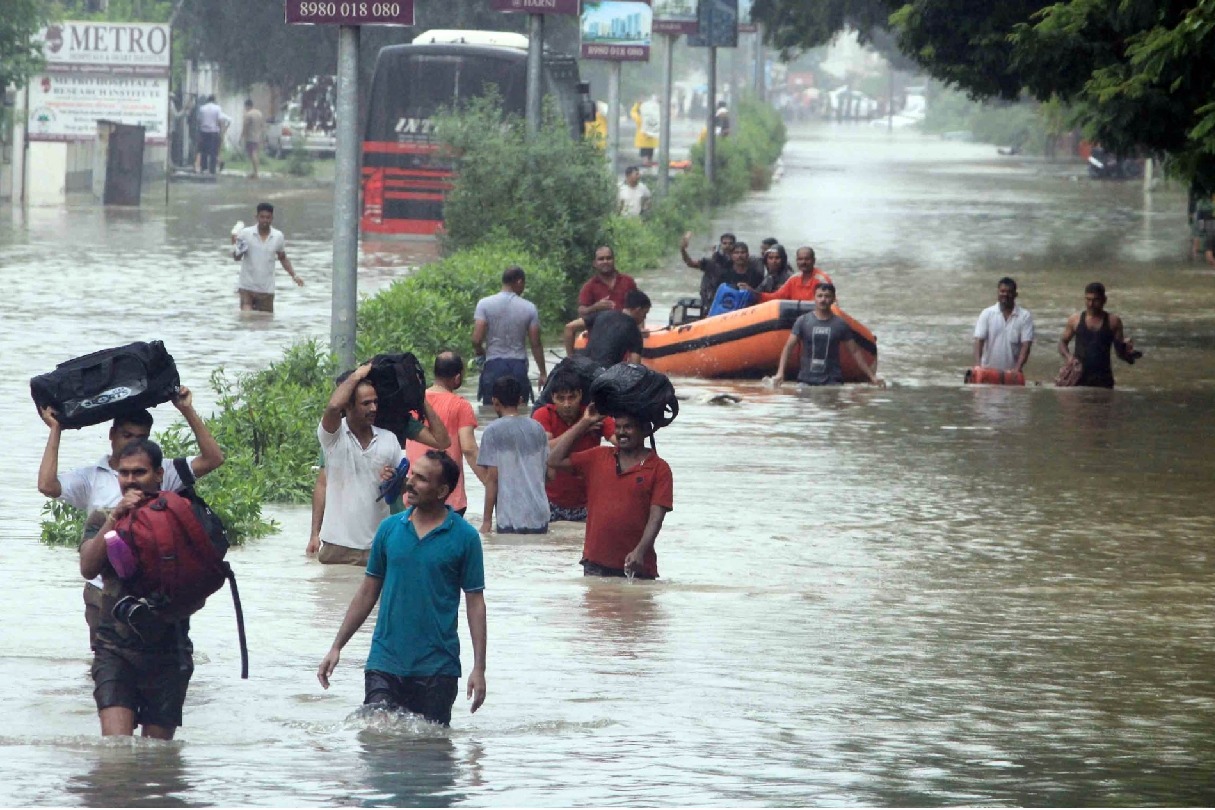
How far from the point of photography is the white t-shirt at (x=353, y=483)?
10297mm

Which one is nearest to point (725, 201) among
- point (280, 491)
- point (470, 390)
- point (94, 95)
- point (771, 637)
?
point (94, 95)

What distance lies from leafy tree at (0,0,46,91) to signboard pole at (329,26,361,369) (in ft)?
80.7

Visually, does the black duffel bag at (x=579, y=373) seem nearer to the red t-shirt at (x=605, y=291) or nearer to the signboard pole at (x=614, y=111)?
the red t-shirt at (x=605, y=291)

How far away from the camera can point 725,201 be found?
4853 centimetres

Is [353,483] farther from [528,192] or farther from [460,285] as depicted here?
[528,192]

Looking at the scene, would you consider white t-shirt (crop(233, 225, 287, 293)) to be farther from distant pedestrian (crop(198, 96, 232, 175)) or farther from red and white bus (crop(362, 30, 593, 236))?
distant pedestrian (crop(198, 96, 232, 175))

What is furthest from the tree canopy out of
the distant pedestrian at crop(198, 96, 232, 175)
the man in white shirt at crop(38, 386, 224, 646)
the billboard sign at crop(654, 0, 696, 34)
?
the distant pedestrian at crop(198, 96, 232, 175)

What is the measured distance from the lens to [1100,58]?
2011 centimetres

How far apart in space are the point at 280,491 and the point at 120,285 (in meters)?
13.9

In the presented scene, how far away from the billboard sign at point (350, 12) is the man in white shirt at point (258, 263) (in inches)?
460

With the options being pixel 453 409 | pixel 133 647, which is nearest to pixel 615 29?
pixel 453 409

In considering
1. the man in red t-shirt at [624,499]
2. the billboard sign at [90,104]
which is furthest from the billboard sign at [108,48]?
the man in red t-shirt at [624,499]

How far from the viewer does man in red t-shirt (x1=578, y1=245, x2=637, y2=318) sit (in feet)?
67.2

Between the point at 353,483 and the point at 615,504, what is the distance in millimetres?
1317
